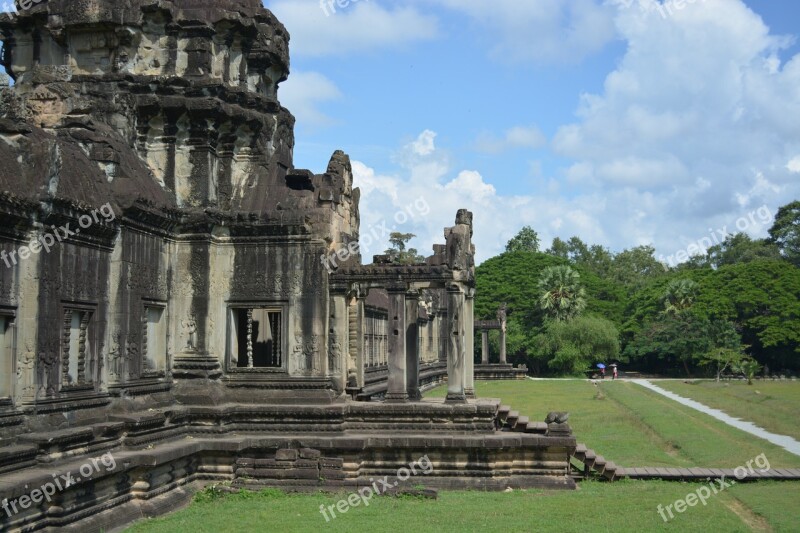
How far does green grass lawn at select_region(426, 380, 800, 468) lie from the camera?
19297 millimetres

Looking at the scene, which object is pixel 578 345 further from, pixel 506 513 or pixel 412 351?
pixel 506 513

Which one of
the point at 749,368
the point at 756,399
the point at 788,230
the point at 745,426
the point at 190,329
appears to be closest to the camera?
the point at 190,329

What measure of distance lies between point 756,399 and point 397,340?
83.9 feet

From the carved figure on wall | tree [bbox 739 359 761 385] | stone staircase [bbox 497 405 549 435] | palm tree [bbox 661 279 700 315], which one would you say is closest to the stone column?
stone staircase [bbox 497 405 549 435]

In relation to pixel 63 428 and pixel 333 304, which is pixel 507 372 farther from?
pixel 63 428

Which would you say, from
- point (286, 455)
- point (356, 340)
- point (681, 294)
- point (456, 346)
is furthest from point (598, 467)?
point (681, 294)

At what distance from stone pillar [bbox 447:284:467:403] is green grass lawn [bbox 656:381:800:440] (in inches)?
491

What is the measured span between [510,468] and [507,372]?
3552 centimetres

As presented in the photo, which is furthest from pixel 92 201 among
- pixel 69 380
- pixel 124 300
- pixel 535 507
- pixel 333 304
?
pixel 535 507

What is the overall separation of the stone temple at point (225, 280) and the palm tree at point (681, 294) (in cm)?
4759

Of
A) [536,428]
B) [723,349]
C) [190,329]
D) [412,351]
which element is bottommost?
[536,428]

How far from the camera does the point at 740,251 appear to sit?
8644 centimetres

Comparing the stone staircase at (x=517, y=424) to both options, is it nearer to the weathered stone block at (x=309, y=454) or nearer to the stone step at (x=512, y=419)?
the stone step at (x=512, y=419)

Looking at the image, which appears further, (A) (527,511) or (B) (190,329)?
(B) (190,329)
